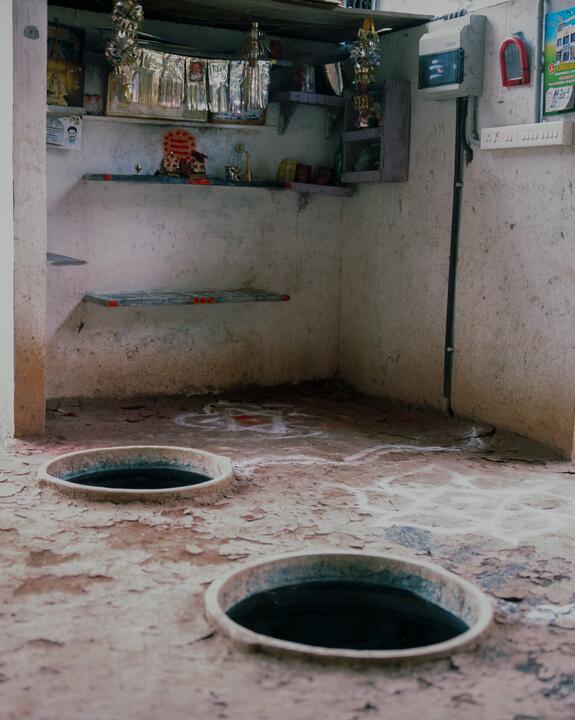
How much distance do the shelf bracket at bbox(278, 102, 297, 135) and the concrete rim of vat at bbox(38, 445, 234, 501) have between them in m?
2.81

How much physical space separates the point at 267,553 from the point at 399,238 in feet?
11.1

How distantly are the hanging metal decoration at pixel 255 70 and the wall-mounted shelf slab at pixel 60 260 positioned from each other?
158 centimetres

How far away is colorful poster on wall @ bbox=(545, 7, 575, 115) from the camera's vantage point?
5.07m

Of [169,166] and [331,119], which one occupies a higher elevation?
[331,119]

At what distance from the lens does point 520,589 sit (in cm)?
345

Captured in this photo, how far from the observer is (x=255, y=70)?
6.29 metres

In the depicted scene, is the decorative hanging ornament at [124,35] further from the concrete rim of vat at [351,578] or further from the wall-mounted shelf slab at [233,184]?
the concrete rim of vat at [351,578]

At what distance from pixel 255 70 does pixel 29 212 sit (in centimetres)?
→ 193

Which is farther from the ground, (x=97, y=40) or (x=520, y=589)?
(x=97, y=40)

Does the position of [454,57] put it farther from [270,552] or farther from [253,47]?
[270,552]

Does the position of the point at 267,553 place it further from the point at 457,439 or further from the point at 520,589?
the point at 457,439

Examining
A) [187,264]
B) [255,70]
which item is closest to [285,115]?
[255,70]

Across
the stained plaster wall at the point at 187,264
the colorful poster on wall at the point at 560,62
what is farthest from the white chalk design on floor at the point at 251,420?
the colorful poster on wall at the point at 560,62

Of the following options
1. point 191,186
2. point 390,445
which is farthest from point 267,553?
point 191,186
